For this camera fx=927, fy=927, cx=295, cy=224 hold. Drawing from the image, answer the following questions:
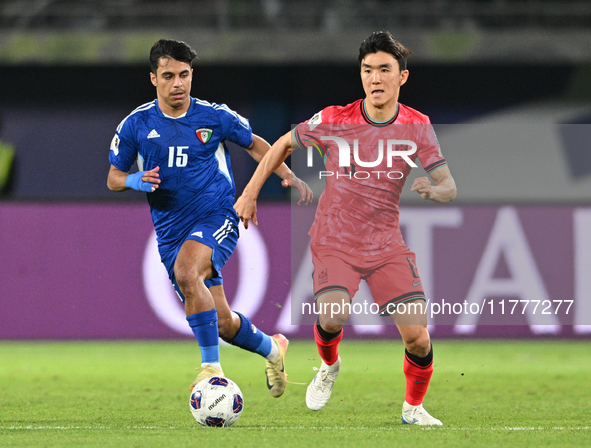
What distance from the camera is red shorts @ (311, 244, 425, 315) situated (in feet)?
18.0

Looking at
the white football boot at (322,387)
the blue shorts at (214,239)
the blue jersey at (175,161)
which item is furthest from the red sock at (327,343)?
the blue jersey at (175,161)

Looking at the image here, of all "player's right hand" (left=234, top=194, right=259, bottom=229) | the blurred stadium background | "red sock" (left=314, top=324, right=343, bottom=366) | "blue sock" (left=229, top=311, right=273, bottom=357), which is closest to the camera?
"player's right hand" (left=234, top=194, right=259, bottom=229)

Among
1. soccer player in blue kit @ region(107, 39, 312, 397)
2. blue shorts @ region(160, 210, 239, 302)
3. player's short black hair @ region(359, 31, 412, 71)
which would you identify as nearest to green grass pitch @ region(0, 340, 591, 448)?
soccer player in blue kit @ region(107, 39, 312, 397)

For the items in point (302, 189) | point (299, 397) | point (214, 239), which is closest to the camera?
point (302, 189)

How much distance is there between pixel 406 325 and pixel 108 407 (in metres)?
2.25

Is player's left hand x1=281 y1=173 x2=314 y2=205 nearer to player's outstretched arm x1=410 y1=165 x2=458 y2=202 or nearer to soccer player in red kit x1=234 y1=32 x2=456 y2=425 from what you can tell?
soccer player in red kit x1=234 y1=32 x2=456 y2=425

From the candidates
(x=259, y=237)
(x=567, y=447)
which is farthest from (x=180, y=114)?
(x=259, y=237)

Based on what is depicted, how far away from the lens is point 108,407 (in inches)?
250

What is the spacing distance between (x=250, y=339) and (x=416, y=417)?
1333mm

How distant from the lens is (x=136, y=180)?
5.81 meters

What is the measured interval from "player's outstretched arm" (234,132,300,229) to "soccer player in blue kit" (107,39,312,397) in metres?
0.31

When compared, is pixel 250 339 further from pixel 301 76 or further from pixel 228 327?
pixel 301 76

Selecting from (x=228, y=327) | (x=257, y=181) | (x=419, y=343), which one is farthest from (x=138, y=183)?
(x=419, y=343)

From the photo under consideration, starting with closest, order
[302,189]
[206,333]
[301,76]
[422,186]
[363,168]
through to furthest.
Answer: [422,186], [363,168], [206,333], [302,189], [301,76]
